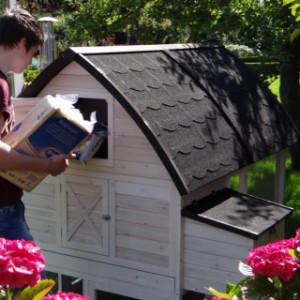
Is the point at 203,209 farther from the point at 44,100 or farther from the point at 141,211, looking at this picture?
the point at 44,100

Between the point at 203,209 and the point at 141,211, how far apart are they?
1.28 feet

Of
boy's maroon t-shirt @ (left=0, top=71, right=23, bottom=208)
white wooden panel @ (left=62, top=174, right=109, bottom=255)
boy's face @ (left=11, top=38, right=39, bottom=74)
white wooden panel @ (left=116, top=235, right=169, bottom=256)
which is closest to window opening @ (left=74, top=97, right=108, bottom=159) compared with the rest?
white wooden panel @ (left=62, top=174, right=109, bottom=255)

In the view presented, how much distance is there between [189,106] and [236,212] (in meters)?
0.80

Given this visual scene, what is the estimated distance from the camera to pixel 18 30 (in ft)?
9.73

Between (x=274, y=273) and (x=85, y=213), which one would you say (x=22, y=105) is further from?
(x=274, y=273)

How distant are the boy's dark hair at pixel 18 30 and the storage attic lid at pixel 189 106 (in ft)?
2.48

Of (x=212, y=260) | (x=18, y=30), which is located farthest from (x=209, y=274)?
(x=18, y=30)

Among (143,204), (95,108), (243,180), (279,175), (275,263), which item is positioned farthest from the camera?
(279,175)

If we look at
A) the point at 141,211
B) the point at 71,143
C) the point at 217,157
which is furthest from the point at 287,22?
the point at 71,143

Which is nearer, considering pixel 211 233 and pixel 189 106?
pixel 211 233

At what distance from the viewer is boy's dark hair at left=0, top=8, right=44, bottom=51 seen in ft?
9.73

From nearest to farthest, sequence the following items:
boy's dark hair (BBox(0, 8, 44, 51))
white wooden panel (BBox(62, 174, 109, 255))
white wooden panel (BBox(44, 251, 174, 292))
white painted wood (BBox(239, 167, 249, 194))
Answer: boy's dark hair (BBox(0, 8, 44, 51)) < white wooden panel (BBox(44, 251, 174, 292)) < white wooden panel (BBox(62, 174, 109, 255)) < white painted wood (BBox(239, 167, 249, 194))

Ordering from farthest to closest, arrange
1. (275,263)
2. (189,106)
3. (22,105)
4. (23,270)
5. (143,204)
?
(189,106) → (143,204) → (22,105) → (275,263) → (23,270)

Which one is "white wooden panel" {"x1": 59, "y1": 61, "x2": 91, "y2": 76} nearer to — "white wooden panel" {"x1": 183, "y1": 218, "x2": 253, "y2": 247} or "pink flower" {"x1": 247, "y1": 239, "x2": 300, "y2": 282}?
"white wooden panel" {"x1": 183, "y1": 218, "x2": 253, "y2": 247}
